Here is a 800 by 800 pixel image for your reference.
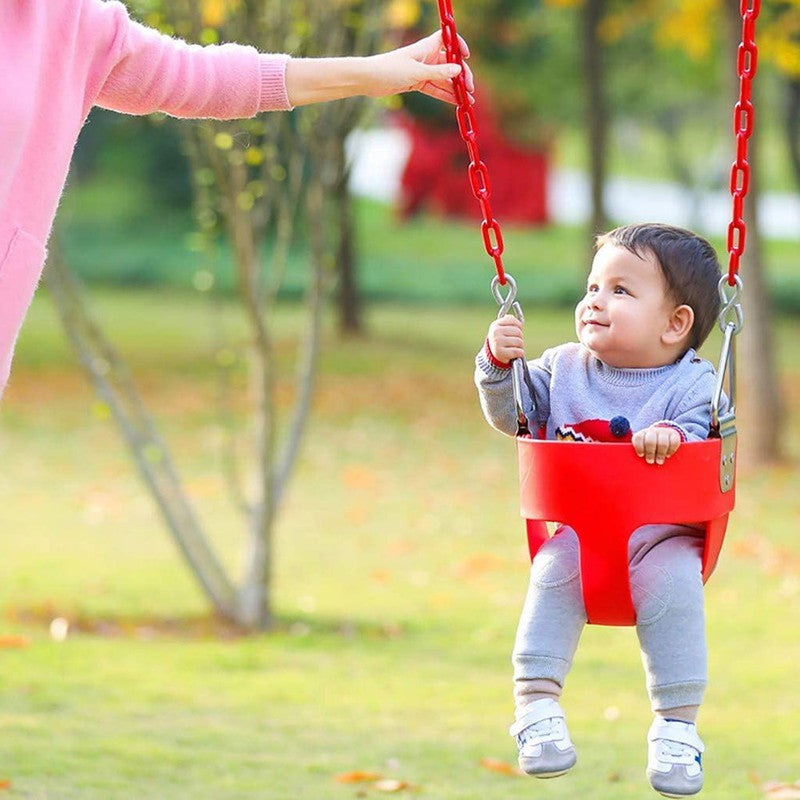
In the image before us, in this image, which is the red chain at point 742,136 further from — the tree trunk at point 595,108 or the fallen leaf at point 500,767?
the tree trunk at point 595,108

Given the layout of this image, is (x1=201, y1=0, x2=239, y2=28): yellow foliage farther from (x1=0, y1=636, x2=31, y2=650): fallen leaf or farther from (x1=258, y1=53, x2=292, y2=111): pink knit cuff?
(x1=258, y1=53, x2=292, y2=111): pink knit cuff

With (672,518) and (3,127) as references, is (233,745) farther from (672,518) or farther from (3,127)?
(3,127)

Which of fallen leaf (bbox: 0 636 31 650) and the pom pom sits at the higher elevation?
the pom pom

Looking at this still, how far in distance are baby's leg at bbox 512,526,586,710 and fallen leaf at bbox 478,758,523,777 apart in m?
1.67

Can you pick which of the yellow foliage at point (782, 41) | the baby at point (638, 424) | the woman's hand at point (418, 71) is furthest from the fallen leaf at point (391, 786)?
the yellow foliage at point (782, 41)

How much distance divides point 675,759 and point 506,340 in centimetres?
92

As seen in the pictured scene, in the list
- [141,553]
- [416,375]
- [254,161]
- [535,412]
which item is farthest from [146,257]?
[535,412]

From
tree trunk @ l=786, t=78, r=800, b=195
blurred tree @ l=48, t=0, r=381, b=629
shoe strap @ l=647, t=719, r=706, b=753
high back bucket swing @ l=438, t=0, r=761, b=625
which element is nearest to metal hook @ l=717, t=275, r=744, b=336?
high back bucket swing @ l=438, t=0, r=761, b=625

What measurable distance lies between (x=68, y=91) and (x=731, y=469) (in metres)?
1.54

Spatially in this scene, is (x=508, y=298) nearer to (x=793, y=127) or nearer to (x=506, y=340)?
(x=506, y=340)

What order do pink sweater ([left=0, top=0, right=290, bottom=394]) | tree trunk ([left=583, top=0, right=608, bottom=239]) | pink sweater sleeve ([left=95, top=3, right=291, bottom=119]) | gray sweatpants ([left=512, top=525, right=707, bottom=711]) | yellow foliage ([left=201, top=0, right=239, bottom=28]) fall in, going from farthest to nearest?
tree trunk ([left=583, top=0, right=608, bottom=239]), yellow foliage ([left=201, top=0, right=239, bottom=28]), gray sweatpants ([left=512, top=525, right=707, bottom=711]), pink sweater sleeve ([left=95, top=3, right=291, bottom=119]), pink sweater ([left=0, top=0, right=290, bottom=394])

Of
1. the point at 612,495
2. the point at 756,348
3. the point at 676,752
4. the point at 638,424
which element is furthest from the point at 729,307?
the point at 756,348

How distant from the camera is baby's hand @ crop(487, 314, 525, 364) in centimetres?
329

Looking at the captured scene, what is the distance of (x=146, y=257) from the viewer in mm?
27094
